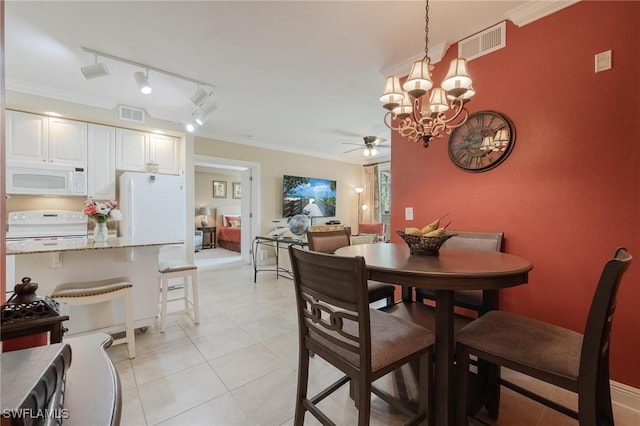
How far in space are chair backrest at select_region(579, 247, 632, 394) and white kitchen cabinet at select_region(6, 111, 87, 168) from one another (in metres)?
4.79

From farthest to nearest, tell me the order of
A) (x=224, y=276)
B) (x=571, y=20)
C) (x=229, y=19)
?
(x=224, y=276) < (x=229, y=19) < (x=571, y=20)

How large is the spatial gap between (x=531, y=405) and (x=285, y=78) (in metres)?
3.31

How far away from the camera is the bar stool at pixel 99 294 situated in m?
1.88

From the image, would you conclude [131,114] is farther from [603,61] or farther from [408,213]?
[603,61]

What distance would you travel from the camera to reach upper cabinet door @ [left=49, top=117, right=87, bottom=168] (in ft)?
10.8

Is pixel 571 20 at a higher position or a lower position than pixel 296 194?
higher

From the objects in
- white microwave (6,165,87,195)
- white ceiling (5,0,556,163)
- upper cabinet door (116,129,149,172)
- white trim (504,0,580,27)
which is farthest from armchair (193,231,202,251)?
white trim (504,0,580,27)

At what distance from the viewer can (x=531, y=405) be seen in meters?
1.58

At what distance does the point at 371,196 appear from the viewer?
24.0 feet

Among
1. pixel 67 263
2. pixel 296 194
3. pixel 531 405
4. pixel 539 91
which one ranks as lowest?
pixel 531 405

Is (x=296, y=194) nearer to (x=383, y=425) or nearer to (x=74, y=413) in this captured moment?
(x=383, y=425)

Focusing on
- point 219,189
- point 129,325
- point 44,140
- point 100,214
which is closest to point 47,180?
point 44,140

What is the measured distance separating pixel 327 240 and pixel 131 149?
10.7 feet

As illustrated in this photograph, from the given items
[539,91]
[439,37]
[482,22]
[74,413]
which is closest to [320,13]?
[439,37]
